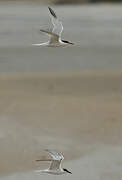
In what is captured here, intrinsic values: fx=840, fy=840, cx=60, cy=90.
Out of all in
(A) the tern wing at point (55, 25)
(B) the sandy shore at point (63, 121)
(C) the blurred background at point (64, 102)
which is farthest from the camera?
(C) the blurred background at point (64, 102)

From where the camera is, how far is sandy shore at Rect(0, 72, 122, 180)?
10.7 meters

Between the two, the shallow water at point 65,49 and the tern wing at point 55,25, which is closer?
the tern wing at point 55,25

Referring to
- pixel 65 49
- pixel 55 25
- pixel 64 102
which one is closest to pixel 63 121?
pixel 64 102

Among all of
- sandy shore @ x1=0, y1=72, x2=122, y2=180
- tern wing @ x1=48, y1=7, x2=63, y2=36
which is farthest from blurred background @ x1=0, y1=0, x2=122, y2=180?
tern wing @ x1=48, y1=7, x2=63, y2=36

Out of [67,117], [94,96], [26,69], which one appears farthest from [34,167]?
[26,69]

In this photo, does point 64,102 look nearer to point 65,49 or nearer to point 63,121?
point 63,121

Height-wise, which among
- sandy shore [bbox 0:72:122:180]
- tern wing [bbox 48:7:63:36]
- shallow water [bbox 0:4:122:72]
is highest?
shallow water [bbox 0:4:122:72]

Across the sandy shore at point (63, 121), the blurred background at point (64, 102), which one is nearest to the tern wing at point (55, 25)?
the blurred background at point (64, 102)

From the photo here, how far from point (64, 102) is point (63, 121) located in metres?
1.36

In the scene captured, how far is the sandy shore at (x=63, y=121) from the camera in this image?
1070 cm

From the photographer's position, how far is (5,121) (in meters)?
12.8

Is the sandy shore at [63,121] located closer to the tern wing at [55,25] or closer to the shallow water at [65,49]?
the shallow water at [65,49]

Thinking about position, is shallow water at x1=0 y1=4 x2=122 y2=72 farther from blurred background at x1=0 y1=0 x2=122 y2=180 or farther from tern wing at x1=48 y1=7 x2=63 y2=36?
tern wing at x1=48 y1=7 x2=63 y2=36

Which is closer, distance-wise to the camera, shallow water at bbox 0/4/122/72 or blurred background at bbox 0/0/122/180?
blurred background at bbox 0/0/122/180
